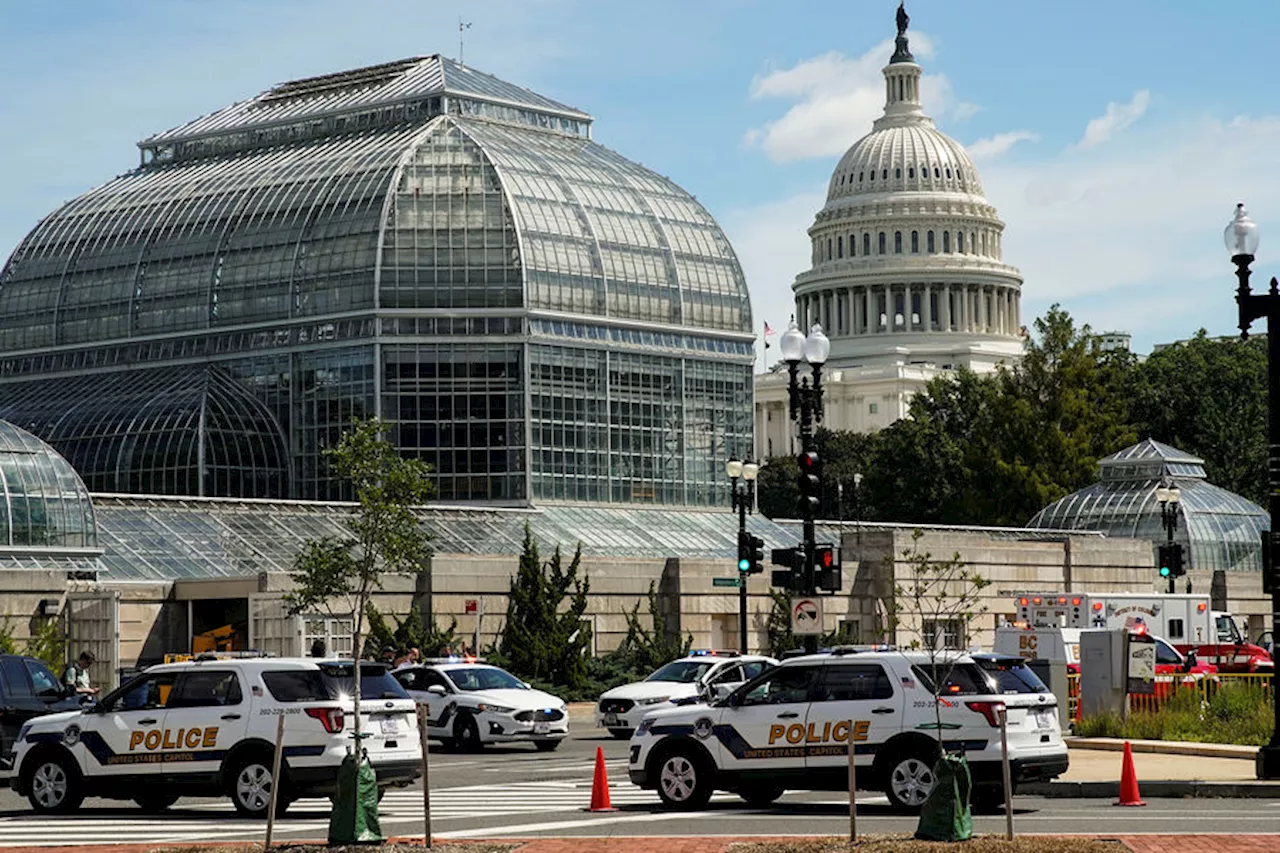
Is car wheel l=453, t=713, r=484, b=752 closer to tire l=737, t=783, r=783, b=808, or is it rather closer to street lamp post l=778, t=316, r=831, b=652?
street lamp post l=778, t=316, r=831, b=652

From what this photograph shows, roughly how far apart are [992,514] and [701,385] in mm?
30171

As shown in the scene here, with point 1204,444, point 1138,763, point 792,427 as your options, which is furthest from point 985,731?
point 792,427

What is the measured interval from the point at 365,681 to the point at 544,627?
29.0m

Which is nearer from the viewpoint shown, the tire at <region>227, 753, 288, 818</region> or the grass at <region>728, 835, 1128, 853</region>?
the grass at <region>728, 835, 1128, 853</region>

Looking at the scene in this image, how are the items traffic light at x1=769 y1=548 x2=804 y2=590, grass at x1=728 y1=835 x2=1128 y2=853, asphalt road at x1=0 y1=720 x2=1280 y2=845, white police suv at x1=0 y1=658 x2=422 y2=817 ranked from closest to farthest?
1. grass at x1=728 y1=835 x2=1128 y2=853
2. asphalt road at x1=0 y1=720 x2=1280 y2=845
3. white police suv at x1=0 y1=658 x2=422 y2=817
4. traffic light at x1=769 y1=548 x2=804 y2=590

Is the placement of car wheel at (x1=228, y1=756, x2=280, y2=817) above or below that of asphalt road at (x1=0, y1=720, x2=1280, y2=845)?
above

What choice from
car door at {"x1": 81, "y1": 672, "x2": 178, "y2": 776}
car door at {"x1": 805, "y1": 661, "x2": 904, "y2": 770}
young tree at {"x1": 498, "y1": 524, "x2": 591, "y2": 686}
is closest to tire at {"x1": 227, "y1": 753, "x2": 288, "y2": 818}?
car door at {"x1": 81, "y1": 672, "x2": 178, "y2": 776}

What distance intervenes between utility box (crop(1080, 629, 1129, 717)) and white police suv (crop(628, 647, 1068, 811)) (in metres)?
12.5

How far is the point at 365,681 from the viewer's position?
28781mm

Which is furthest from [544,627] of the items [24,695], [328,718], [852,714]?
[852,714]

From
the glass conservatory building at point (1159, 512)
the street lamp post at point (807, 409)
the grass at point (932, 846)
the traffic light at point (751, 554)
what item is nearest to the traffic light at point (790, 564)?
the street lamp post at point (807, 409)

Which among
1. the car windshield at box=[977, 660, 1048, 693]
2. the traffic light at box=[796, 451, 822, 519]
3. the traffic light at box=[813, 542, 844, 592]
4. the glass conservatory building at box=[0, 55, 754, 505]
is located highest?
the glass conservatory building at box=[0, 55, 754, 505]

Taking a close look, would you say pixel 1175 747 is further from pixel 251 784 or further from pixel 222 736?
pixel 222 736

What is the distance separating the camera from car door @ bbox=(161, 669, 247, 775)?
27.8 metres
